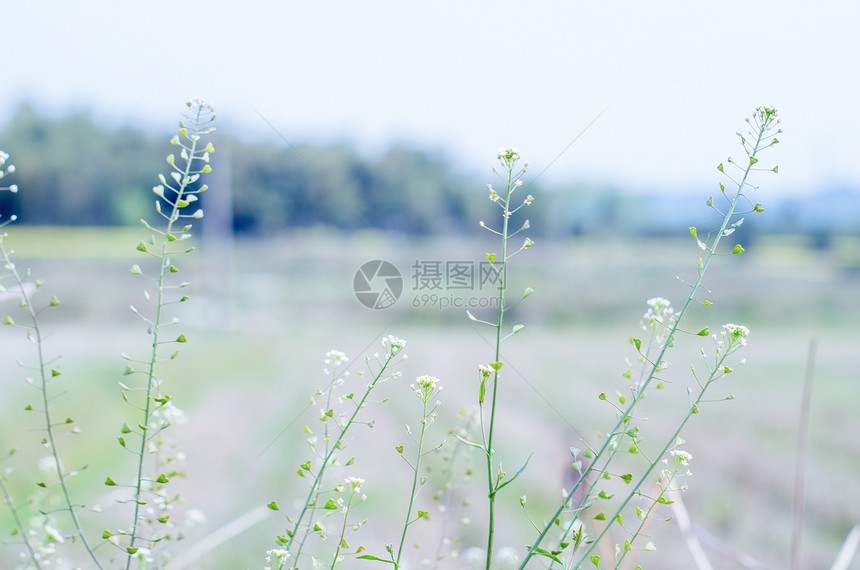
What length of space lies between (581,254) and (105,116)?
127 inches

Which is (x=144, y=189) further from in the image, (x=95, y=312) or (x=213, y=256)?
(x=95, y=312)

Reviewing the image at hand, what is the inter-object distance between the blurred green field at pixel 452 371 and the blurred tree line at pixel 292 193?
0.49ft

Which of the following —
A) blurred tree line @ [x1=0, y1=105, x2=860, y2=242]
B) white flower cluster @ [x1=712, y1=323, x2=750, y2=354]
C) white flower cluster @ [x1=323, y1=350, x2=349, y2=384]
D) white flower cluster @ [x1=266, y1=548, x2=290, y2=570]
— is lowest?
white flower cluster @ [x1=266, y1=548, x2=290, y2=570]

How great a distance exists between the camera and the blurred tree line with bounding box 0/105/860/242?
8.27ft

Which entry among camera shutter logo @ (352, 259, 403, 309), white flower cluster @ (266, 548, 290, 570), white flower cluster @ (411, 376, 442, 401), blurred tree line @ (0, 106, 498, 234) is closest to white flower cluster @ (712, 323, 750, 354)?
white flower cluster @ (411, 376, 442, 401)

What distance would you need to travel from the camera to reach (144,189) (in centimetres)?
288

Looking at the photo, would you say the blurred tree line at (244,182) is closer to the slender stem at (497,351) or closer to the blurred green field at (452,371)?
the blurred green field at (452,371)

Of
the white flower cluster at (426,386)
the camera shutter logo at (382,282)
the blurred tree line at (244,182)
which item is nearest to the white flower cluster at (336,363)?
the white flower cluster at (426,386)

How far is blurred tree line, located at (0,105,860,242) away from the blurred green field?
0.15 m

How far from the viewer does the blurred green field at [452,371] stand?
1477 mm

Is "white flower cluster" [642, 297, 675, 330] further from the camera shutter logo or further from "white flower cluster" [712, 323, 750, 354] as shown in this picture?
the camera shutter logo

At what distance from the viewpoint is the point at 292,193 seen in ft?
8.82

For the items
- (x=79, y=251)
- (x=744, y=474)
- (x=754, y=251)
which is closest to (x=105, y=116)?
(x=79, y=251)

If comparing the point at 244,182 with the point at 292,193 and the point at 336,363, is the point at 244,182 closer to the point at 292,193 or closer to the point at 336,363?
the point at 292,193
